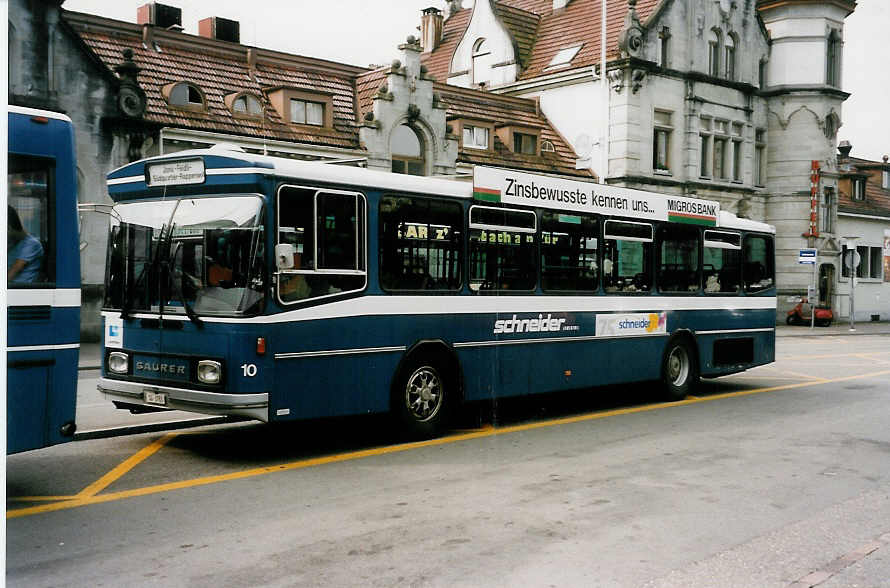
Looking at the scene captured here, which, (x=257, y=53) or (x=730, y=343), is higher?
(x=257, y=53)

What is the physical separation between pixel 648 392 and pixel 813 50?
3493 cm

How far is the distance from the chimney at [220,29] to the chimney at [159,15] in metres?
0.98

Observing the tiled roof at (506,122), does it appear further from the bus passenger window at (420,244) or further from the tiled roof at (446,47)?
the bus passenger window at (420,244)

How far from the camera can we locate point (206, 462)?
934cm

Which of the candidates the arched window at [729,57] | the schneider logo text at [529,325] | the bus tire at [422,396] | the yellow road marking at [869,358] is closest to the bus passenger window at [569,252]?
the schneider logo text at [529,325]

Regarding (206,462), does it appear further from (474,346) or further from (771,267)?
(771,267)

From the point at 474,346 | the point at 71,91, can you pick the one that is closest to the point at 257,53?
the point at 71,91

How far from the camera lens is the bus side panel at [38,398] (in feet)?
23.8

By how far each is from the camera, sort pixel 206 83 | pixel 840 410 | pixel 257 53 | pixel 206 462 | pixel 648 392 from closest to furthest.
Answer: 1. pixel 206 462
2. pixel 840 410
3. pixel 648 392
4. pixel 206 83
5. pixel 257 53

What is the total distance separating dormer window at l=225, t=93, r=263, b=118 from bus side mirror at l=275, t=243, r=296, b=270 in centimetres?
2004

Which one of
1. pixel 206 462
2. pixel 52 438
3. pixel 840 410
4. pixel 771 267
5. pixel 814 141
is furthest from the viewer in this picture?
pixel 814 141

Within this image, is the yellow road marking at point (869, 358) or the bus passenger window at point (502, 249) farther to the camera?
the yellow road marking at point (869, 358)

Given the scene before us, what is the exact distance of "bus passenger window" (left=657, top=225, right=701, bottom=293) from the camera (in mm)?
14523

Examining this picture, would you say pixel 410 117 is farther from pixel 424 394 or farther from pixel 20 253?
pixel 20 253
